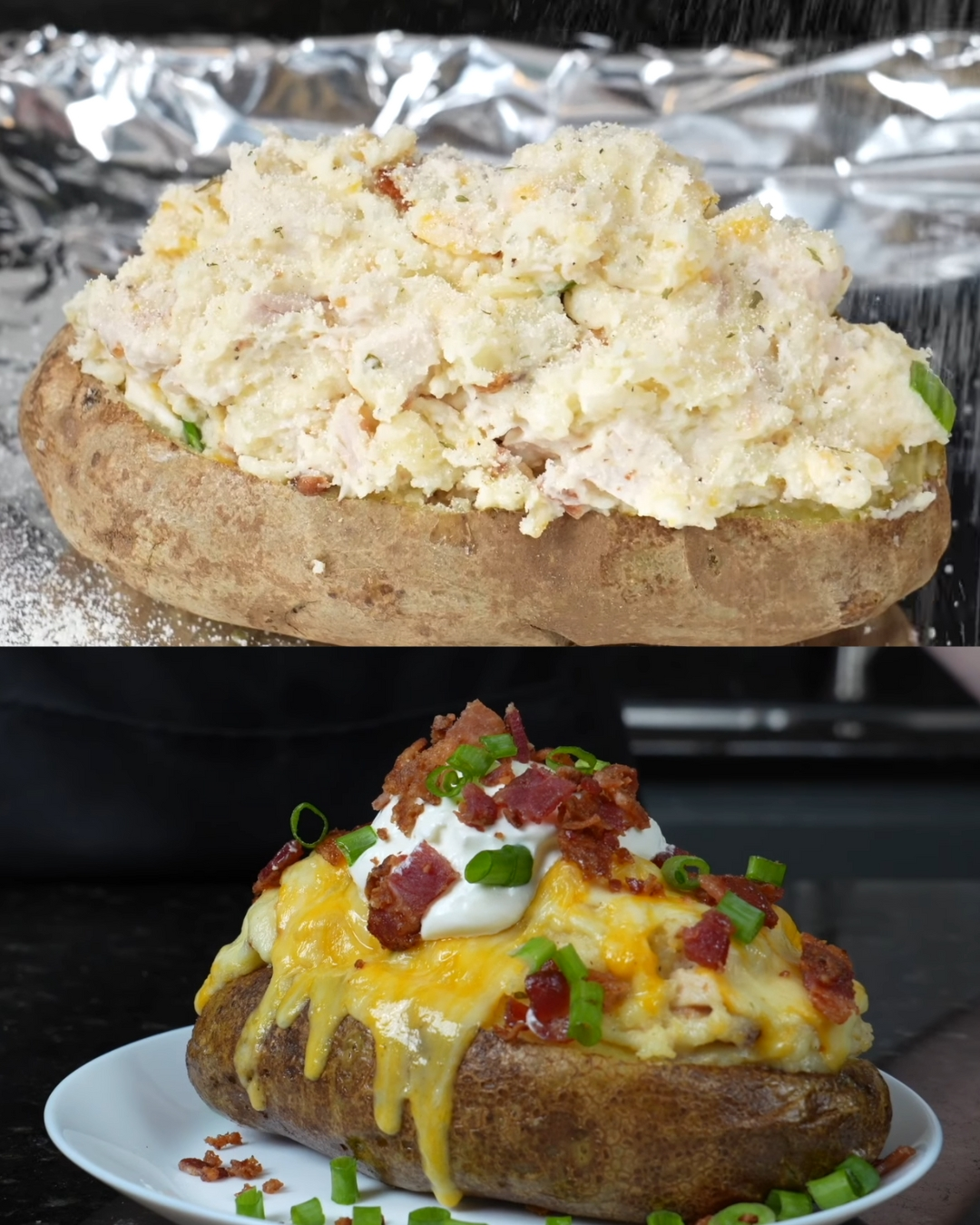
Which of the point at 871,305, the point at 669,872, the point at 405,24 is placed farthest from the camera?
the point at 405,24

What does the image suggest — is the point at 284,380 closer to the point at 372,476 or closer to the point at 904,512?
the point at 372,476

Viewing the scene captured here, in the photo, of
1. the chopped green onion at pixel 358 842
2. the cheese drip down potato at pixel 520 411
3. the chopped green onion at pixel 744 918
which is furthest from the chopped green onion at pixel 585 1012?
the cheese drip down potato at pixel 520 411

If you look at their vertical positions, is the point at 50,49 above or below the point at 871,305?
above

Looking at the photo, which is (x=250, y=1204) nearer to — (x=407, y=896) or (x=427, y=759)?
(x=407, y=896)

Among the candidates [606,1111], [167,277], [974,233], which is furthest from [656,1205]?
[974,233]

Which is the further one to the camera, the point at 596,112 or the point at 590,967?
the point at 596,112

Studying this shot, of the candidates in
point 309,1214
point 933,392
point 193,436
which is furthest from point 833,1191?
point 193,436
